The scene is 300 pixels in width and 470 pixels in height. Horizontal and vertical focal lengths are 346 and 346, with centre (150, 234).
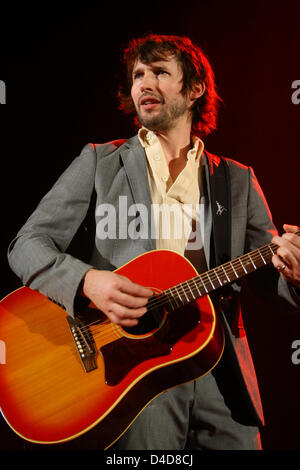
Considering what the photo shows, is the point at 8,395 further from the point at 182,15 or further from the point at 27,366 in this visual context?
the point at 182,15

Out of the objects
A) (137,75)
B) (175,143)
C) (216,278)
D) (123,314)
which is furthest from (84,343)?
(137,75)

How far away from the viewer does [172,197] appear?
180 cm

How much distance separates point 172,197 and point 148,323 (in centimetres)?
67

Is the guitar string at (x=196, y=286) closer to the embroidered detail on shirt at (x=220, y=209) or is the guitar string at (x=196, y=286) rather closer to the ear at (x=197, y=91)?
the embroidered detail on shirt at (x=220, y=209)

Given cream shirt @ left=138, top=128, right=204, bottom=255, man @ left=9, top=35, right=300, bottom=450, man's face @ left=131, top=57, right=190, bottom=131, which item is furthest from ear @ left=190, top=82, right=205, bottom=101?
→ cream shirt @ left=138, top=128, right=204, bottom=255

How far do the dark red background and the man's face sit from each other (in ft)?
1.02

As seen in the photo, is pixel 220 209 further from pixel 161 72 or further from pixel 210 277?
pixel 161 72

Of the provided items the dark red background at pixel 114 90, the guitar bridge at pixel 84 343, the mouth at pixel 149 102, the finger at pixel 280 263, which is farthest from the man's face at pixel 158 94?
the guitar bridge at pixel 84 343

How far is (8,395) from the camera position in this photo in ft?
4.43

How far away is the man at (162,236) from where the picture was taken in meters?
1.45

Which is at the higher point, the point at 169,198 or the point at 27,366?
the point at 169,198
